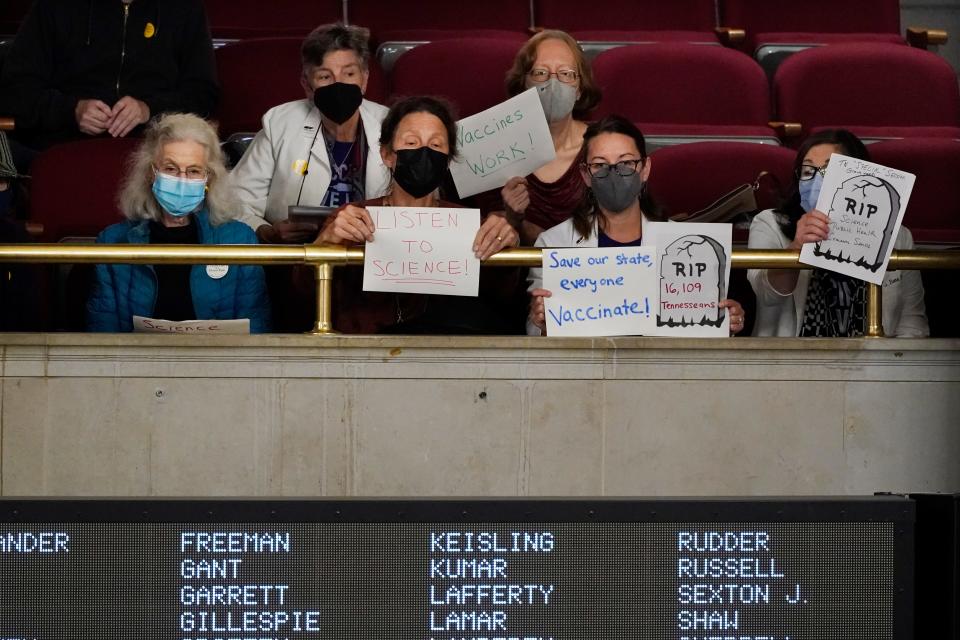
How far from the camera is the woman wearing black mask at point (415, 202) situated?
14.8 feet

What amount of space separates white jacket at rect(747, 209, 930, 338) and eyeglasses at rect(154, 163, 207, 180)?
1805mm

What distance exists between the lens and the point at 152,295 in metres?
4.58

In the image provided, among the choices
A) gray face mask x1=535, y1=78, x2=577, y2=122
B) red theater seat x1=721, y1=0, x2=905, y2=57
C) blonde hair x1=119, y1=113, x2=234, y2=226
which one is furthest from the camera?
red theater seat x1=721, y1=0, x2=905, y2=57

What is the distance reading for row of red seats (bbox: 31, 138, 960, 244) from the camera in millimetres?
5531

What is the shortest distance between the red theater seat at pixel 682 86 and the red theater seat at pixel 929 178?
0.76 m

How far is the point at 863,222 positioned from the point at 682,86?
7.38 feet

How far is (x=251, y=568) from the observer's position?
2.68 metres

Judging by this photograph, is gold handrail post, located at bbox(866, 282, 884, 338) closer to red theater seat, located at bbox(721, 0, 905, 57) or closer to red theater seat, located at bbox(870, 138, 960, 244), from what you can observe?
red theater seat, located at bbox(870, 138, 960, 244)

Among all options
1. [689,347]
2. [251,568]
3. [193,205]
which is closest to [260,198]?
[193,205]

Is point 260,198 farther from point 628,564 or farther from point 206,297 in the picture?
point 628,564

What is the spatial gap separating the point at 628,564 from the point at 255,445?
1.80 metres

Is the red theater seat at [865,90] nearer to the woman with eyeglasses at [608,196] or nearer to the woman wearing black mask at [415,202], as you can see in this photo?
the woman with eyeglasses at [608,196]

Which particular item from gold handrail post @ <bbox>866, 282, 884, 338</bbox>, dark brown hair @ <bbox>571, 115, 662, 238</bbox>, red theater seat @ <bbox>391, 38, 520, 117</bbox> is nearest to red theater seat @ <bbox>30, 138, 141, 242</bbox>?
red theater seat @ <bbox>391, 38, 520, 117</bbox>

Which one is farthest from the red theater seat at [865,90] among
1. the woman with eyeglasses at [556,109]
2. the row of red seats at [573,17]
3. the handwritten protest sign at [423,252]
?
the handwritten protest sign at [423,252]
